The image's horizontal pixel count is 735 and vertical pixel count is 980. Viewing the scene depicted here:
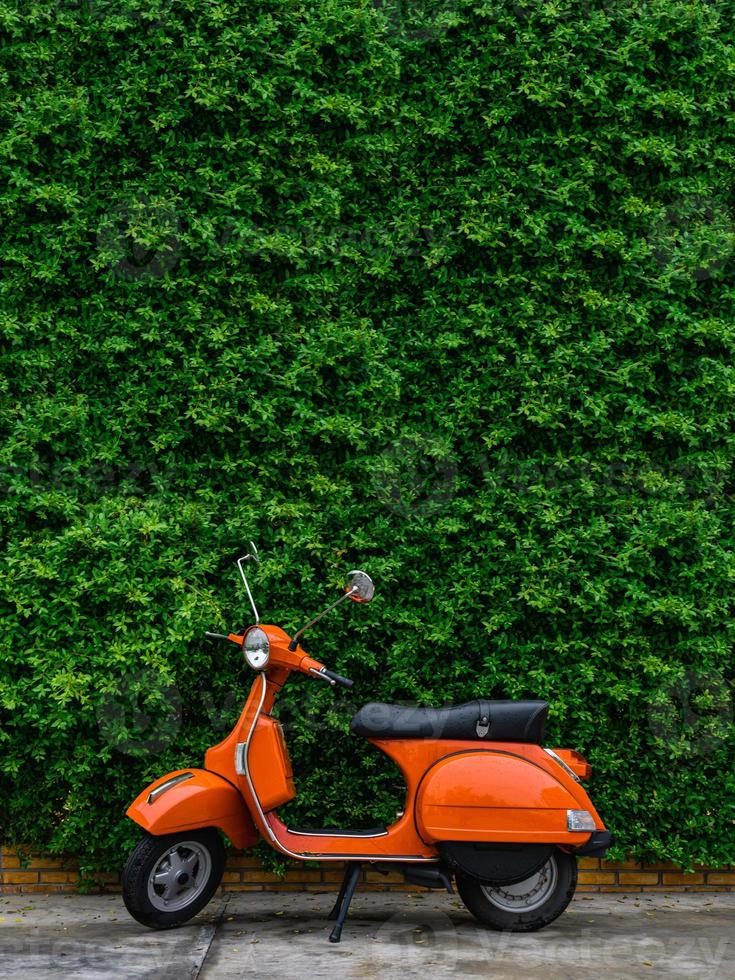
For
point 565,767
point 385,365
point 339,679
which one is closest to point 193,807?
point 339,679

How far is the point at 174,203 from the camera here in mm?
5555

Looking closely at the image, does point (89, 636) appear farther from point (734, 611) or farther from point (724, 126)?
point (724, 126)

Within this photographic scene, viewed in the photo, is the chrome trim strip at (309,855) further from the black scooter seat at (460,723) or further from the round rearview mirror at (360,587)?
the round rearview mirror at (360,587)

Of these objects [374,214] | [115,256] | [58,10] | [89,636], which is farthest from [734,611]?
[58,10]

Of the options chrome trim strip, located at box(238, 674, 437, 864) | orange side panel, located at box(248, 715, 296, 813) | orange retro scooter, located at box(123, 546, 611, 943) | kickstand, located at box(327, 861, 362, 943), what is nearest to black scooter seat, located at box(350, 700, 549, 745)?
orange retro scooter, located at box(123, 546, 611, 943)

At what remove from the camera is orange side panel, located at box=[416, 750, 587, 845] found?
4.80m

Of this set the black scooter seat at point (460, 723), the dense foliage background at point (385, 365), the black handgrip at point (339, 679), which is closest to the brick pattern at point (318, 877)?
the dense foliage background at point (385, 365)

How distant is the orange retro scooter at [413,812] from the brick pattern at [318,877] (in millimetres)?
692

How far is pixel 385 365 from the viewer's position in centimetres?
565

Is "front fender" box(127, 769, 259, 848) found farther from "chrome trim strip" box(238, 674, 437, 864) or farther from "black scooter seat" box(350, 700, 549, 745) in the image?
"black scooter seat" box(350, 700, 549, 745)

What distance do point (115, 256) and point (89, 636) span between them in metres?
1.79

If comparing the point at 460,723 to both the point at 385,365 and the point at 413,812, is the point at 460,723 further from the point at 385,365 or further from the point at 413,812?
the point at 385,365

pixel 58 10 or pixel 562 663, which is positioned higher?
pixel 58 10

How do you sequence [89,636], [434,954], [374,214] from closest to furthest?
1. [434,954]
2. [89,636]
3. [374,214]
